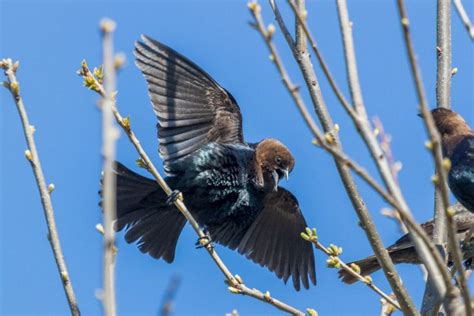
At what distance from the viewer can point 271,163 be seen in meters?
6.01

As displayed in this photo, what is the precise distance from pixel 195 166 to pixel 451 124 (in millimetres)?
1710

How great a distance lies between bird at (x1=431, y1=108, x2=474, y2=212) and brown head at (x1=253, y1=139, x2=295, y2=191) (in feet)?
3.86

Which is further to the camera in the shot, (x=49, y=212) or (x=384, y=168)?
(x=49, y=212)

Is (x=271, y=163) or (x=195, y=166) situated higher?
(x=195, y=166)

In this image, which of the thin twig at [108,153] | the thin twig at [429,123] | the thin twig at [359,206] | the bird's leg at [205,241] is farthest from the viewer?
the bird's leg at [205,241]

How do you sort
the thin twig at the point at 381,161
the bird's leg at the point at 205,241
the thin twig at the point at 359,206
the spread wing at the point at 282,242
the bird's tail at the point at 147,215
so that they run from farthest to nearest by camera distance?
the spread wing at the point at 282,242 < the bird's tail at the point at 147,215 < the bird's leg at the point at 205,241 < the thin twig at the point at 359,206 < the thin twig at the point at 381,161

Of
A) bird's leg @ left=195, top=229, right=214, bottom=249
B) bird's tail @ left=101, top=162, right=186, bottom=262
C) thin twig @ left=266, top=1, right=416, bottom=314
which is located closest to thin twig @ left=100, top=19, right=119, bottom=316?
thin twig @ left=266, top=1, right=416, bottom=314

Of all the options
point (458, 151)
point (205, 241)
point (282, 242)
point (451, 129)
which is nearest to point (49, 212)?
point (205, 241)

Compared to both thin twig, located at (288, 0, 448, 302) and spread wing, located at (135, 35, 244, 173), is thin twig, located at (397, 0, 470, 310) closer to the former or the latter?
thin twig, located at (288, 0, 448, 302)

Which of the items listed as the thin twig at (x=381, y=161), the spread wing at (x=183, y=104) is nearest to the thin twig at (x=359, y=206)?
the thin twig at (x=381, y=161)

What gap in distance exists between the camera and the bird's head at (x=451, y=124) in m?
5.35

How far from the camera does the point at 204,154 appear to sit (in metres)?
5.48

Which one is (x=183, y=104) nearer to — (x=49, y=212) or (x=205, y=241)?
(x=205, y=241)

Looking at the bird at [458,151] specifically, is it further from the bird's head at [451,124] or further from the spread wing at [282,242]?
the spread wing at [282,242]
